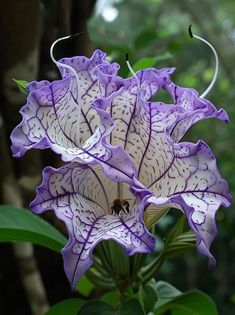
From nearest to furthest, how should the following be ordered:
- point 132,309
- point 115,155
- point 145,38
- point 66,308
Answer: point 115,155
point 132,309
point 66,308
point 145,38

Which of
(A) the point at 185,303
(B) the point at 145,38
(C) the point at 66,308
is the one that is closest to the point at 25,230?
(C) the point at 66,308

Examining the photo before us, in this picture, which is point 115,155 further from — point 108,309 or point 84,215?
point 108,309

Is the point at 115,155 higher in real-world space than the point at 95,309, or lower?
higher

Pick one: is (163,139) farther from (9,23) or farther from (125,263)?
(9,23)

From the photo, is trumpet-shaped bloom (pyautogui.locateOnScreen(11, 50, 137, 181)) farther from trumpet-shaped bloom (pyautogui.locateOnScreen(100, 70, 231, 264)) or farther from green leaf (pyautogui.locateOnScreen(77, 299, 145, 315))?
green leaf (pyautogui.locateOnScreen(77, 299, 145, 315))

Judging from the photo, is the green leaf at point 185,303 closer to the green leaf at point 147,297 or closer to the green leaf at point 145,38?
the green leaf at point 147,297

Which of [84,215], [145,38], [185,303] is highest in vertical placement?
[84,215]

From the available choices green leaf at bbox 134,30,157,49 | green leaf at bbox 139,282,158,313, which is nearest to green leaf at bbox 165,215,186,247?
green leaf at bbox 139,282,158,313

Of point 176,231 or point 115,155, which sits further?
point 176,231

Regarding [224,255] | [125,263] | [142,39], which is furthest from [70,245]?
[224,255]
